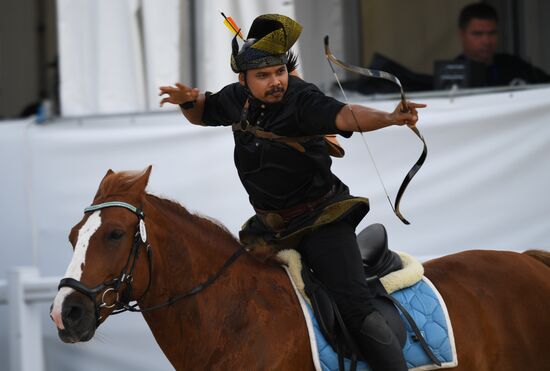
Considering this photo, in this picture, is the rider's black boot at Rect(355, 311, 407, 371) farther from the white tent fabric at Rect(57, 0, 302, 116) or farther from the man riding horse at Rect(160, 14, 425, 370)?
the white tent fabric at Rect(57, 0, 302, 116)

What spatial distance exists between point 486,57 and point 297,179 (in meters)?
3.66

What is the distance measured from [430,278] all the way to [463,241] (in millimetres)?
1916

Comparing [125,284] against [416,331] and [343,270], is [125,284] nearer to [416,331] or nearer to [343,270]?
[343,270]

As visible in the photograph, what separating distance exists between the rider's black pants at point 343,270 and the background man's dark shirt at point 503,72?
3.32 metres

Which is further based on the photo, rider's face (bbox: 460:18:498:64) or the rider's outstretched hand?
rider's face (bbox: 460:18:498:64)

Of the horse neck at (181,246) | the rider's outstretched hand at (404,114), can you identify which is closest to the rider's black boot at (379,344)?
the horse neck at (181,246)

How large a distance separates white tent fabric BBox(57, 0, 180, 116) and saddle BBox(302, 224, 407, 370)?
2.89 m

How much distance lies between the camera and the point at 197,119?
14.7 ft

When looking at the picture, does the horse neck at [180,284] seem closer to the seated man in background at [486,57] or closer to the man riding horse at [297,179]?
the man riding horse at [297,179]

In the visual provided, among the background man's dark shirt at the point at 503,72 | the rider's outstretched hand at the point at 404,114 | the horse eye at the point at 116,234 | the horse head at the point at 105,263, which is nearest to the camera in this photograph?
the rider's outstretched hand at the point at 404,114

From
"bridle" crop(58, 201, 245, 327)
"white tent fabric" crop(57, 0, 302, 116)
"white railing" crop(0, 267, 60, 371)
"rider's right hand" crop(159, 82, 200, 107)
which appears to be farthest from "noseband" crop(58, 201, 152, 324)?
"white tent fabric" crop(57, 0, 302, 116)

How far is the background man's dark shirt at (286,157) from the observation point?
397 cm

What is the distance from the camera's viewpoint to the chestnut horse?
12.4ft

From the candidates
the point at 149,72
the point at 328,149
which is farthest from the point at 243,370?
the point at 149,72
